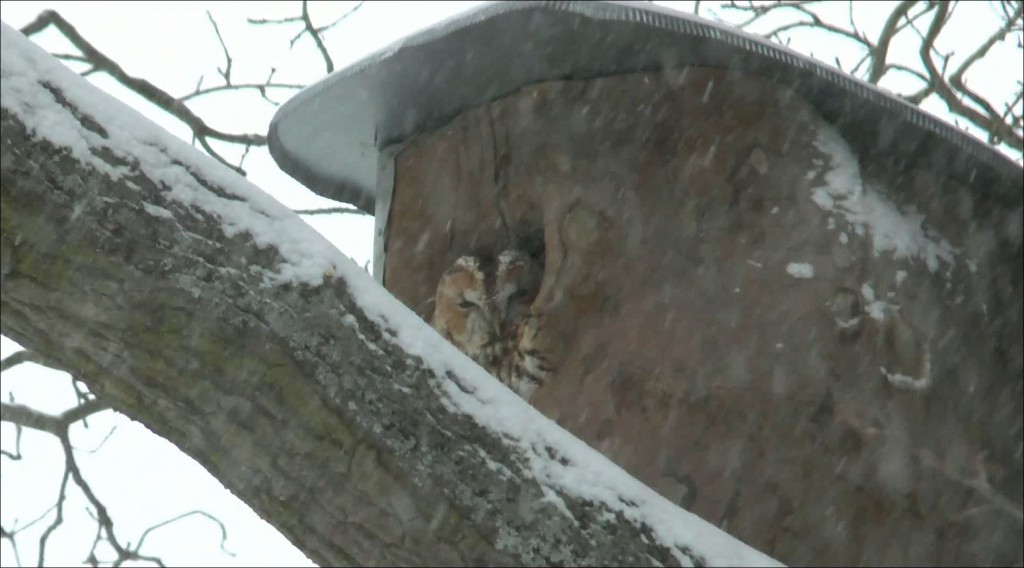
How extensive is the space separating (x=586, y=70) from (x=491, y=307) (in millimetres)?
482

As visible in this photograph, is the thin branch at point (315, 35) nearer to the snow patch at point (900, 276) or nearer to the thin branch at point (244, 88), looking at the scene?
the thin branch at point (244, 88)

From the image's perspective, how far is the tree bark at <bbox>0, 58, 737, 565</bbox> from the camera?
874 millimetres

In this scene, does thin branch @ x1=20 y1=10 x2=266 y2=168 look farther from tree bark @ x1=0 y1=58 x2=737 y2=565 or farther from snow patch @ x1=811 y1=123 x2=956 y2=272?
tree bark @ x1=0 y1=58 x2=737 y2=565

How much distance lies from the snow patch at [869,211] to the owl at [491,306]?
56cm

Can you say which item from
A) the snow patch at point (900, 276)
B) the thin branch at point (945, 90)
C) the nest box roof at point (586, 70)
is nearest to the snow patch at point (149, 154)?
the nest box roof at point (586, 70)

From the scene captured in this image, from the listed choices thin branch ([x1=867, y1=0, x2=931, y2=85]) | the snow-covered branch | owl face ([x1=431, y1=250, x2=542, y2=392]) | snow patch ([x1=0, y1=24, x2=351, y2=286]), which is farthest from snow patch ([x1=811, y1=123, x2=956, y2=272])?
thin branch ([x1=867, y1=0, x2=931, y2=85])

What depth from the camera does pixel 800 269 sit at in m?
1.83

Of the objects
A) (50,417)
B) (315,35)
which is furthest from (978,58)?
(50,417)

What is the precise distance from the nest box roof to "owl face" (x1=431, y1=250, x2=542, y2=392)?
348 millimetres

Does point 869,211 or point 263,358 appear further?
point 869,211

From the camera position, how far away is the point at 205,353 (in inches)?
35.0

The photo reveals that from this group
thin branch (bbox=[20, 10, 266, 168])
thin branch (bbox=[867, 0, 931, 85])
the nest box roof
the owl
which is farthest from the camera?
thin branch (bbox=[867, 0, 931, 85])

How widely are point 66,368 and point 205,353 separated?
0.13 meters

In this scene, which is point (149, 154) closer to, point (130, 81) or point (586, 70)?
point (586, 70)
